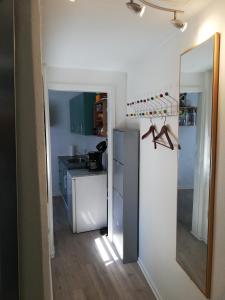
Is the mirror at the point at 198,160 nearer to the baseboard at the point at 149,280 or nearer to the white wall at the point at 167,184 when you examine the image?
the white wall at the point at 167,184

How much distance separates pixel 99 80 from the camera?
3078 millimetres

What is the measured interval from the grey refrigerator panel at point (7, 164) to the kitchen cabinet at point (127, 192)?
2244mm

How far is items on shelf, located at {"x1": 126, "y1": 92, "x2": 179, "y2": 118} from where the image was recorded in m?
1.95

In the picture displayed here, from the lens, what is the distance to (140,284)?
2.50 meters

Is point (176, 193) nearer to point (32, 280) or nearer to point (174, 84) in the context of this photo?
point (174, 84)

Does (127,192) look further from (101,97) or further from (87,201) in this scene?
(101,97)

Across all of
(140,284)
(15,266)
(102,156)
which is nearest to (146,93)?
(102,156)

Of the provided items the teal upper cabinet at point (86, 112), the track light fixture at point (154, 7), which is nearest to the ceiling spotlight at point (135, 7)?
the track light fixture at point (154, 7)

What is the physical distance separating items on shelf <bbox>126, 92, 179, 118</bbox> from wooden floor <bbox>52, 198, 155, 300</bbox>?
185 centimetres

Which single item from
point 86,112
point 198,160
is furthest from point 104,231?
point 198,160

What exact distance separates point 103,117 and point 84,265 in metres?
2.15

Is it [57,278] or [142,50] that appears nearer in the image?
[142,50]

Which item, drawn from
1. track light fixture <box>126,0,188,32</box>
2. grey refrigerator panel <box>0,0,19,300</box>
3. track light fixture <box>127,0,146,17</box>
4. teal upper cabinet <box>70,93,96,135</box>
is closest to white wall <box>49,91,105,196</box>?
teal upper cabinet <box>70,93,96,135</box>

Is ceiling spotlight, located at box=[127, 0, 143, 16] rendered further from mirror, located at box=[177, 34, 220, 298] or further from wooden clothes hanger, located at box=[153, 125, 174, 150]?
wooden clothes hanger, located at box=[153, 125, 174, 150]
